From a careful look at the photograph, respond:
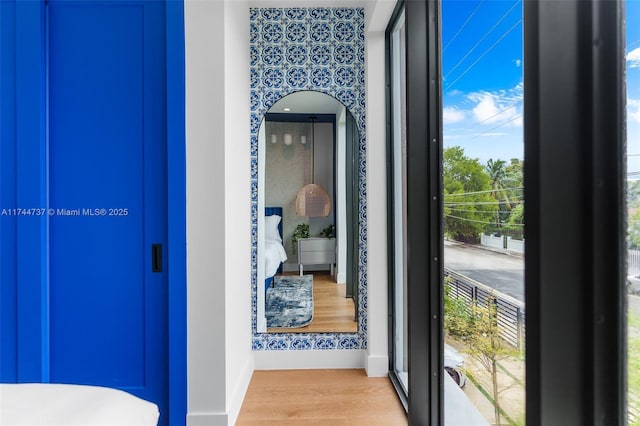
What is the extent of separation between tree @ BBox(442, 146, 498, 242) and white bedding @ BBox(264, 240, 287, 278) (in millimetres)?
1463

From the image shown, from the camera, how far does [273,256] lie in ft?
8.40

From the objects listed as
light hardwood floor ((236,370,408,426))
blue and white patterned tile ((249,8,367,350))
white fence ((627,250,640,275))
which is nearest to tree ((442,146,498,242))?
white fence ((627,250,640,275))

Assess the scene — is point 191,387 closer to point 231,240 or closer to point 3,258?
point 231,240

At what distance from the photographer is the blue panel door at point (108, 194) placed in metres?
1.74

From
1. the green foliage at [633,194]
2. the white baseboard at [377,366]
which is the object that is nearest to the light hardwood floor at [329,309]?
the white baseboard at [377,366]

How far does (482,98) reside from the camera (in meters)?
1.10

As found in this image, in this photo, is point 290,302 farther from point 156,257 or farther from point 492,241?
point 492,241

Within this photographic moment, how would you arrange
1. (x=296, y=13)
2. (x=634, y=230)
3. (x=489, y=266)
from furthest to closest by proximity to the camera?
(x=296, y=13), (x=489, y=266), (x=634, y=230)

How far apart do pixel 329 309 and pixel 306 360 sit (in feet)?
1.36

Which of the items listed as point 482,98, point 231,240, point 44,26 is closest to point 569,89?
point 482,98

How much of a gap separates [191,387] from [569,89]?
6.42 feet

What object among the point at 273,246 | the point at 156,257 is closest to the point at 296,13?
the point at 273,246

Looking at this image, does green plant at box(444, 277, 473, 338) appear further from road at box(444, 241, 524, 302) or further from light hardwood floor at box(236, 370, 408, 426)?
light hardwood floor at box(236, 370, 408, 426)

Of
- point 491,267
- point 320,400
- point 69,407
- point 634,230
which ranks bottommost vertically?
point 320,400
